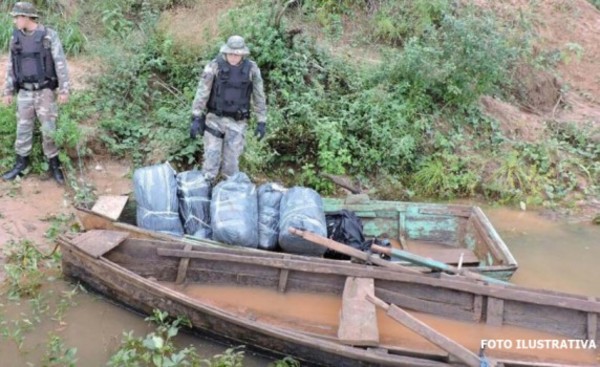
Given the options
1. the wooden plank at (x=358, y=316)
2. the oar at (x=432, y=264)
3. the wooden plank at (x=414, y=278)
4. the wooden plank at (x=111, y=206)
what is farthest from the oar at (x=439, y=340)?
the wooden plank at (x=111, y=206)

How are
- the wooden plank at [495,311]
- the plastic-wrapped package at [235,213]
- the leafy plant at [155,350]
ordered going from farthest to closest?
the plastic-wrapped package at [235,213] < the wooden plank at [495,311] < the leafy plant at [155,350]

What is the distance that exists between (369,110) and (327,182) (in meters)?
1.31

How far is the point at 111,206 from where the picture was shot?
6.00 metres

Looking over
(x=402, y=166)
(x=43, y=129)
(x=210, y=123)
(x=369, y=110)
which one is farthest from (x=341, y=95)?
(x=43, y=129)

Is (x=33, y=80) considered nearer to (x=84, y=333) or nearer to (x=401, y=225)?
(x=84, y=333)

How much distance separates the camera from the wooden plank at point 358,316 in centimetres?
448

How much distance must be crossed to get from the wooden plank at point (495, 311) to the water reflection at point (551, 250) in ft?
5.25

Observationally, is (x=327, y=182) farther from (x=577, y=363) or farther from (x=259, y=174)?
(x=577, y=363)

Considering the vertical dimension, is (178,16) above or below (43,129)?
above

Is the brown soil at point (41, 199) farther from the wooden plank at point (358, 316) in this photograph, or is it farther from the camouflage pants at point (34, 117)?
the wooden plank at point (358, 316)

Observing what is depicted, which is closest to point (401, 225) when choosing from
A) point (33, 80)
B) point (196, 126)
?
point (196, 126)

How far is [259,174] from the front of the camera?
7926 mm

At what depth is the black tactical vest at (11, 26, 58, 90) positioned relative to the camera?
6492mm

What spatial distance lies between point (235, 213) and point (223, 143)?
1.37 meters
